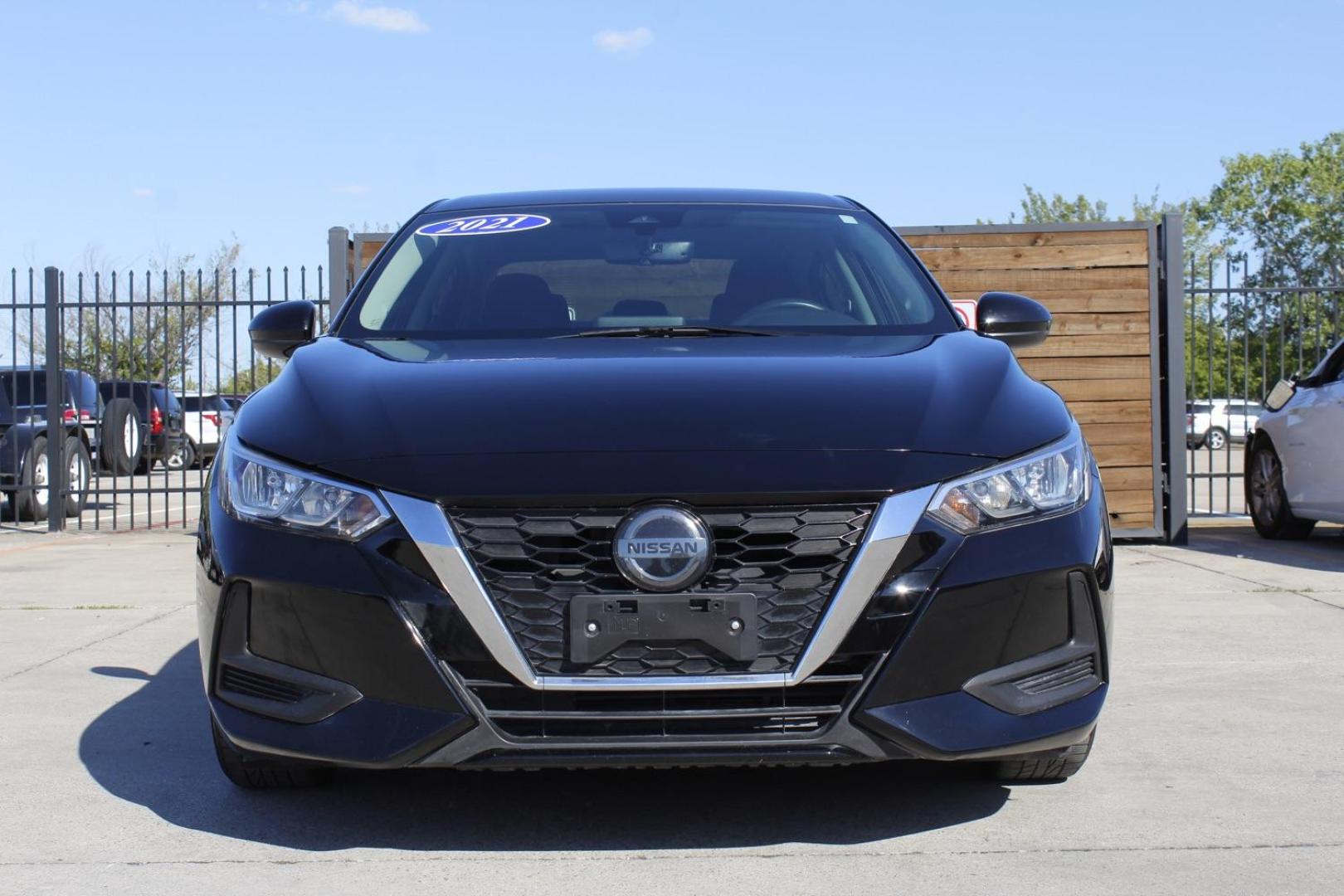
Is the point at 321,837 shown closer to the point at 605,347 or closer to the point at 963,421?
the point at 605,347

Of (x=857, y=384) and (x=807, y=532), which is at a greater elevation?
(x=857, y=384)

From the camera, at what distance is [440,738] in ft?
10.2

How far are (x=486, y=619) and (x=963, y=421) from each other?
1082mm

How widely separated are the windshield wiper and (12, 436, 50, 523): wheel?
10.3 metres

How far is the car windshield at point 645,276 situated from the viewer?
168 inches

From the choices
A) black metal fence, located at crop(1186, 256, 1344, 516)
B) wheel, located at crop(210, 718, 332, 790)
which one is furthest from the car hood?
black metal fence, located at crop(1186, 256, 1344, 516)

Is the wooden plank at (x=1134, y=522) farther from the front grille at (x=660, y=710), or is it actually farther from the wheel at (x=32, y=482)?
the wheel at (x=32, y=482)

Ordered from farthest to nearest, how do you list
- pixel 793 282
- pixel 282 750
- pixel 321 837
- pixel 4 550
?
pixel 4 550 → pixel 793 282 → pixel 321 837 → pixel 282 750

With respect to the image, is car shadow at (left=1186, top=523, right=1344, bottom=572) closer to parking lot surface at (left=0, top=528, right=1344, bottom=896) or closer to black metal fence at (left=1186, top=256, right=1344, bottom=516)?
black metal fence at (left=1186, top=256, right=1344, bottom=516)

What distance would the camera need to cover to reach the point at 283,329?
4418 millimetres

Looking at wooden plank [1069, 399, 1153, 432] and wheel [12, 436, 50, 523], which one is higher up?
wooden plank [1069, 399, 1153, 432]

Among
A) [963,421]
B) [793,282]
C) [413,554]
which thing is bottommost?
[413,554]

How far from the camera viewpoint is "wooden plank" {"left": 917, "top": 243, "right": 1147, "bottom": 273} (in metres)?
10.5

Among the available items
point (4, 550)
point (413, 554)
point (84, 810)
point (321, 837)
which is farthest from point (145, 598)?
point (413, 554)
